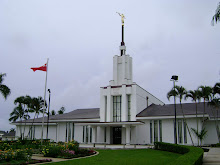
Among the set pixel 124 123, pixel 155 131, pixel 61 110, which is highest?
pixel 61 110

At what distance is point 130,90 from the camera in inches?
1352

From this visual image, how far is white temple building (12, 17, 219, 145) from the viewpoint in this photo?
3147 centimetres

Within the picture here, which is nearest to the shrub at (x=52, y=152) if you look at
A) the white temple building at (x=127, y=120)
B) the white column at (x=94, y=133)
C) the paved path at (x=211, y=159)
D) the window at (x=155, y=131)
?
the paved path at (x=211, y=159)

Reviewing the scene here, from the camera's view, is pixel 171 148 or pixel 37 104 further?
pixel 37 104

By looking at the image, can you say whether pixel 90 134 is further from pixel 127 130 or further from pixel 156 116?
pixel 156 116

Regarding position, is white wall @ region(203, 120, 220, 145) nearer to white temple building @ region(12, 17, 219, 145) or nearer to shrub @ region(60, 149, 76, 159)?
white temple building @ region(12, 17, 219, 145)

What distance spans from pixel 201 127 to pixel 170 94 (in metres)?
5.71

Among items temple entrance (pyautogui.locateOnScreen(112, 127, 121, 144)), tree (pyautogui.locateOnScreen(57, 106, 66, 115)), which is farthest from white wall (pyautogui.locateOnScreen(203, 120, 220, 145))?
tree (pyautogui.locateOnScreen(57, 106, 66, 115))

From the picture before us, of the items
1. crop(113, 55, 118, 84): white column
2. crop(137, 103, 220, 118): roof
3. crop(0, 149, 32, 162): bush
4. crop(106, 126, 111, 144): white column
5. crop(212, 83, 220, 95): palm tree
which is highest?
crop(113, 55, 118, 84): white column

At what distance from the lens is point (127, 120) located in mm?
33781

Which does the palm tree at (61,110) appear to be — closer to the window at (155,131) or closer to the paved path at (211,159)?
the window at (155,131)

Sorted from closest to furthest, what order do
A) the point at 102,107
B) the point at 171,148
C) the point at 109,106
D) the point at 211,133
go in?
the point at 171,148
the point at 211,133
the point at 109,106
the point at 102,107

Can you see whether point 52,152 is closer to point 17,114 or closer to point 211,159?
point 211,159

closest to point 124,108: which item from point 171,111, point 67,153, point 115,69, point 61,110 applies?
point 171,111
